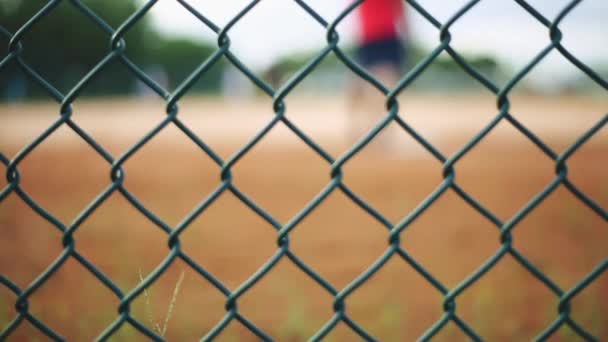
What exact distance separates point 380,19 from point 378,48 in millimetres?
401

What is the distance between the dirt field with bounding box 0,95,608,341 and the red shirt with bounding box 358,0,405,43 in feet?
5.34

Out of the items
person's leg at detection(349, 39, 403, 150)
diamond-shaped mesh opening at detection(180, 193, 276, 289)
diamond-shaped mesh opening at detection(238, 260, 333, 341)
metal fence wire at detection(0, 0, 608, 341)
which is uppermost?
person's leg at detection(349, 39, 403, 150)

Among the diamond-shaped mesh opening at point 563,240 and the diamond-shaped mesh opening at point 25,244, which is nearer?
the diamond-shaped mesh opening at point 25,244

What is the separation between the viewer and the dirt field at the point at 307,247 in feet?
7.08

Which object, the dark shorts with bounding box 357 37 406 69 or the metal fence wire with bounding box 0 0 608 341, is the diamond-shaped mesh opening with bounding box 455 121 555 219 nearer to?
the dark shorts with bounding box 357 37 406 69

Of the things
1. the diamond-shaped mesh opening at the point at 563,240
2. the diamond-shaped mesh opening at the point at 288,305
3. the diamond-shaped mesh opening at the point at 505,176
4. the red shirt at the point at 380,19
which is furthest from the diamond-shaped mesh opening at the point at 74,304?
the red shirt at the point at 380,19

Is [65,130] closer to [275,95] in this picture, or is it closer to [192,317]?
[192,317]

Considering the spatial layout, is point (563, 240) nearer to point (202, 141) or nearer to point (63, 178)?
point (202, 141)

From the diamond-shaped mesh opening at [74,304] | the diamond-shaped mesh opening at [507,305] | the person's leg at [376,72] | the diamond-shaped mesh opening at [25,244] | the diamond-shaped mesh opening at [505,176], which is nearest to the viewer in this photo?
the diamond-shaped mesh opening at [74,304]

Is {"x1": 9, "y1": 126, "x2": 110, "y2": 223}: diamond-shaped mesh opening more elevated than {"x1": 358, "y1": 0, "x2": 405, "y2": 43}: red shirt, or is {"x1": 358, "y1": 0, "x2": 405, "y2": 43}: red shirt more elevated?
{"x1": 358, "y1": 0, "x2": 405, "y2": 43}: red shirt

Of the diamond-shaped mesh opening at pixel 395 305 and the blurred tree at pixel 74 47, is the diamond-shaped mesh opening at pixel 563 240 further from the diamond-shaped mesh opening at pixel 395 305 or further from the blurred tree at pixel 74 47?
the blurred tree at pixel 74 47

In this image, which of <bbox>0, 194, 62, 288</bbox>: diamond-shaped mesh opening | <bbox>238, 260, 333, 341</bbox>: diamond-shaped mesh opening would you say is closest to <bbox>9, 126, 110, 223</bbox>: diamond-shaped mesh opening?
<bbox>0, 194, 62, 288</bbox>: diamond-shaped mesh opening

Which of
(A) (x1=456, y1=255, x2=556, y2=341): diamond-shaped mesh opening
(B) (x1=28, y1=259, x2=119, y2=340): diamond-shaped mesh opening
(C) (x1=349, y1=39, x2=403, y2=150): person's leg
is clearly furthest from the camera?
(C) (x1=349, y1=39, x2=403, y2=150): person's leg

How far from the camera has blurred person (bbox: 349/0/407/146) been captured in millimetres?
6730
